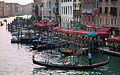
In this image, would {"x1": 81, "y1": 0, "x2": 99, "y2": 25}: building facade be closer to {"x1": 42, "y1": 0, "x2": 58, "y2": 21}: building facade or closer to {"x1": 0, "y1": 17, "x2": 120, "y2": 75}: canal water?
{"x1": 0, "y1": 17, "x2": 120, "y2": 75}: canal water

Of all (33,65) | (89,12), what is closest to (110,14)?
(89,12)

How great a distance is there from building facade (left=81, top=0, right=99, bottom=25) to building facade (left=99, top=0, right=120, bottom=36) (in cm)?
170

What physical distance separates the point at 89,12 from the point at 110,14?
6.94m

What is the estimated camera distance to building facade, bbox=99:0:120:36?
51.7 metres

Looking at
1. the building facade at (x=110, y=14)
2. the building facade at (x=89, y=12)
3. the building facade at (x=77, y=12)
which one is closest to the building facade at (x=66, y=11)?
the building facade at (x=77, y=12)

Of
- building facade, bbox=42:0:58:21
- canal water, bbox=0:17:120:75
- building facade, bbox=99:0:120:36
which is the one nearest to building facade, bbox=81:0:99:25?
building facade, bbox=99:0:120:36

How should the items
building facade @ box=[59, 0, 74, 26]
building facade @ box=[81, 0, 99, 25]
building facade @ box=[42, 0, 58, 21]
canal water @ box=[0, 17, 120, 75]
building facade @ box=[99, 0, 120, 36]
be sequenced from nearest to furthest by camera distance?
1. canal water @ box=[0, 17, 120, 75]
2. building facade @ box=[99, 0, 120, 36]
3. building facade @ box=[81, 0, 99, 25]
4. building facade @ box=[59, 0, 74, 26]
5. building facade @ box=[42, 0, 58, 21]

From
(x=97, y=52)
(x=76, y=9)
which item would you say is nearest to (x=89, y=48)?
(x=97, y=52)

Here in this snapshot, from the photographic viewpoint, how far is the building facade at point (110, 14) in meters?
51.7

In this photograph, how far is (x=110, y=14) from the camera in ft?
176

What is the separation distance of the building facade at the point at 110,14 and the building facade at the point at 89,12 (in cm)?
170

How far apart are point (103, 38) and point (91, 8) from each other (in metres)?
9.40

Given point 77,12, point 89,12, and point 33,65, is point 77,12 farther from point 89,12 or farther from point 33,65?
point 33,65

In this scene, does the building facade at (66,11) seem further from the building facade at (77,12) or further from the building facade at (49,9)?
the building facade at (49,9)
